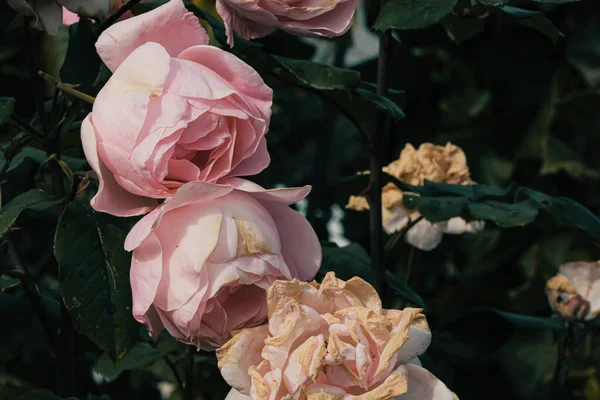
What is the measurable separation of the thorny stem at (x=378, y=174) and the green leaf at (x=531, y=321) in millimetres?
170

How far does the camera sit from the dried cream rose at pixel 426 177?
1.18 m

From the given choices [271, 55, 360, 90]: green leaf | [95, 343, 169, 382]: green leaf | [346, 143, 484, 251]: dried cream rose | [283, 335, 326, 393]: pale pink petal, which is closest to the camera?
[283, 335, 326, 393]: pale pink petal

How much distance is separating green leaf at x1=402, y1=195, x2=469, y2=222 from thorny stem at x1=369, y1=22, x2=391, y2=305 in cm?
5

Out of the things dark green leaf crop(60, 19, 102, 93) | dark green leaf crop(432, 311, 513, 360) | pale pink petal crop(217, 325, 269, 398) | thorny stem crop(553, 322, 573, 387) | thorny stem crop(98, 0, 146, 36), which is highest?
thorny stem crop(98, 0, 146, 36)

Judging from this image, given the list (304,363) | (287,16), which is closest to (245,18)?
(287,16)

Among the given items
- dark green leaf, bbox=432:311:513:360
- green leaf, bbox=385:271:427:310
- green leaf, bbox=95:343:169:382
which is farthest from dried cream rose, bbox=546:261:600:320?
green leaf, bbox=95:343:169:382

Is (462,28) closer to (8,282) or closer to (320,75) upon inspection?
(320,75)

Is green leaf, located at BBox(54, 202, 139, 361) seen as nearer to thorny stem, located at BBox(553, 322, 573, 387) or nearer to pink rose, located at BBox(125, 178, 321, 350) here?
pink rose, located at BBox(125, 178, 321, 350)

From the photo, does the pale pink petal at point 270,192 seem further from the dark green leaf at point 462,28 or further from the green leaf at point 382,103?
the dark green leaf at point 462,28

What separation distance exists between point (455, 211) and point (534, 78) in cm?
176

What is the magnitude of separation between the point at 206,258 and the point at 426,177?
0.79 metres

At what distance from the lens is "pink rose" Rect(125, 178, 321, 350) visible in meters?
0.46

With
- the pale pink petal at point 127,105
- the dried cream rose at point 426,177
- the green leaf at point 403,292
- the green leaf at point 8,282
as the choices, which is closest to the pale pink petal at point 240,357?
the pale pink petal at point 127,105

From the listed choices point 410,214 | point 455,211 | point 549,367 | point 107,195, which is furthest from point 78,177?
point 549,367
